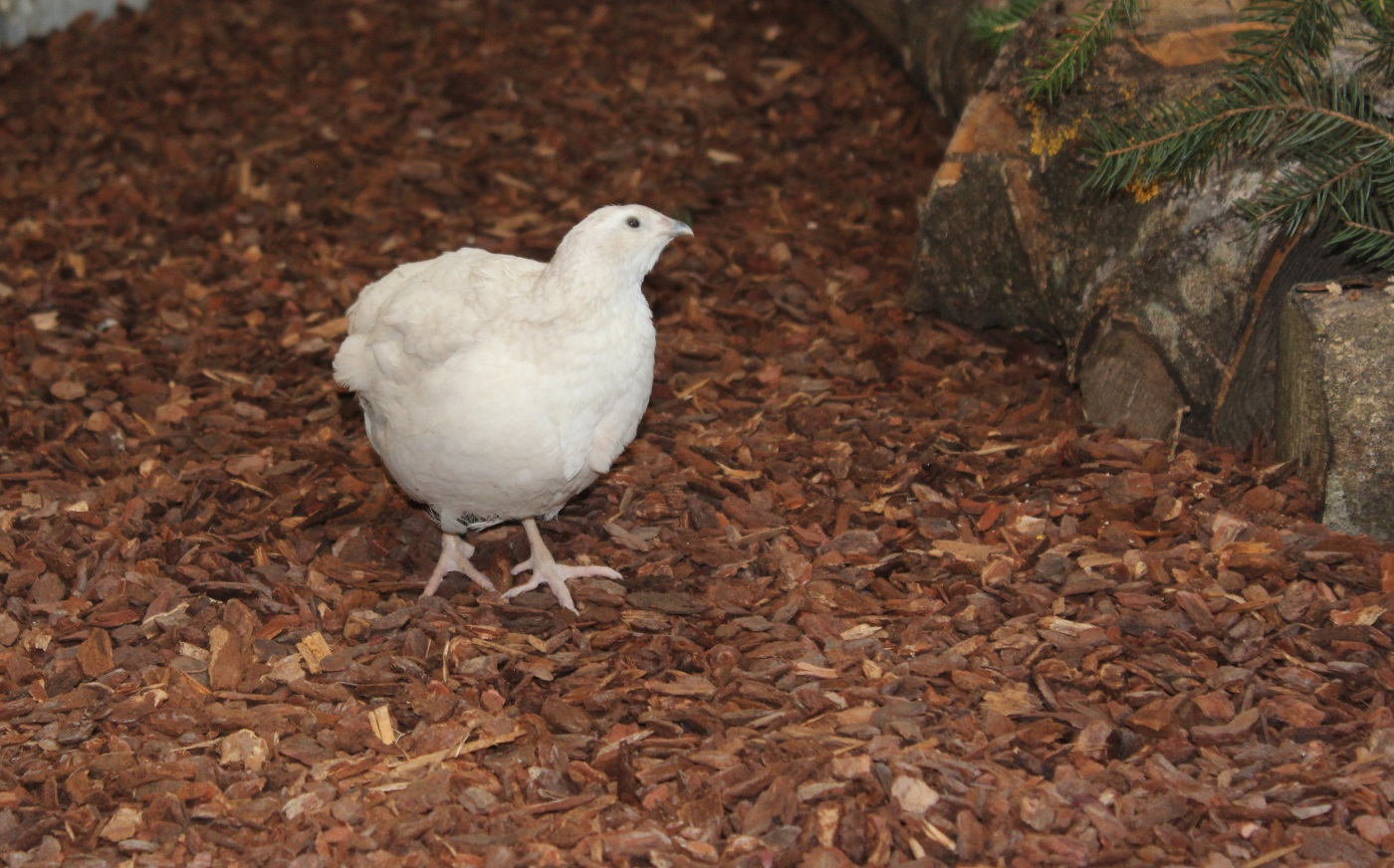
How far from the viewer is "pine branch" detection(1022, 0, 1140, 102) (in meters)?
3.91

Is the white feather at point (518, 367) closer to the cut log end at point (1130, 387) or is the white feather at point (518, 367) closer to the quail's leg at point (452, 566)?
the quail's leg at point (452, 566)

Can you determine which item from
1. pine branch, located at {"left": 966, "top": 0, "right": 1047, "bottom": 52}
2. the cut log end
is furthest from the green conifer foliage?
pine branch, located at {"left": 966, "top": 0, "right": 1047, "bottom": 52}

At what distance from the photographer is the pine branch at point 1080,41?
391 cm

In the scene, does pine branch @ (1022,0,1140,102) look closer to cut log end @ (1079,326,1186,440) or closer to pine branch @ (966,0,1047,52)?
pine branch @ (966,0,1047,52)

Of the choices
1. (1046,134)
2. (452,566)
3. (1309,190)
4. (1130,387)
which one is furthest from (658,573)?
(1309,190)

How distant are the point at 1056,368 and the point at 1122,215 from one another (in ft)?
2.43

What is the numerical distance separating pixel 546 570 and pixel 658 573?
0.33 meters

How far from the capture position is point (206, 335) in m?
5.05

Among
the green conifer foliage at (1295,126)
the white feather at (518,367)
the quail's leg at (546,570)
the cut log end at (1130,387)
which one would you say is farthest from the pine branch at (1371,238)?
the quail's leg at (546,570)

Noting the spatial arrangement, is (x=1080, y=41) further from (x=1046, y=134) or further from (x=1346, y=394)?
(x=1346, y=394)

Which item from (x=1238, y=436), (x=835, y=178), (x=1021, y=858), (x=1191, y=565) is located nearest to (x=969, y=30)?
(x=835, y=178)

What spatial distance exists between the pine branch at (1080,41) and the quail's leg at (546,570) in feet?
6.51

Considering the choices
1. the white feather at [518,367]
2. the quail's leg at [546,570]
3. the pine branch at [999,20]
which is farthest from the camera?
the pine branch at [999,20]

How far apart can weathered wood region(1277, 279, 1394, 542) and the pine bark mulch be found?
0.46 ft
